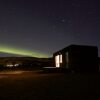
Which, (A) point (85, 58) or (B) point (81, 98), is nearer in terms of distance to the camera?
(B) point (81, 98)

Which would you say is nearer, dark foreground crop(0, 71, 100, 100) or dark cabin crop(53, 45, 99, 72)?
dark foreground crop(0, 71, 100, 100)

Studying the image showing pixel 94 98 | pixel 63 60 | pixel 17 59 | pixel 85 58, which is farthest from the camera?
pixel 17 59

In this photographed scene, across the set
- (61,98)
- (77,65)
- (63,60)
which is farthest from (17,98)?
(63,60)

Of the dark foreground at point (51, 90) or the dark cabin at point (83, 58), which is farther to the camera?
the dark cabin at point (83, 58)

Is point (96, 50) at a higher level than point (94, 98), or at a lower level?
higher

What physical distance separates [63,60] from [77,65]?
695cm

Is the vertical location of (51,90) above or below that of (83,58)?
below

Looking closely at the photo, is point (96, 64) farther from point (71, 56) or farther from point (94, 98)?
point (94, 98)

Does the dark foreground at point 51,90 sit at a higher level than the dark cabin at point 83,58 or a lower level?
lower

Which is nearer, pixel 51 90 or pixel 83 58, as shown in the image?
pixel 51 90

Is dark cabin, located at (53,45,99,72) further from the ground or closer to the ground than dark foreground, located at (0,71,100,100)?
further from the ground

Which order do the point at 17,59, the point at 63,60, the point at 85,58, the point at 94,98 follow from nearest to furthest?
1. the point at 94,98
2. the point at 85,58
3. the point at 63,60
4. the point at 17,59

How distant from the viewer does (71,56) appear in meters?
49.2

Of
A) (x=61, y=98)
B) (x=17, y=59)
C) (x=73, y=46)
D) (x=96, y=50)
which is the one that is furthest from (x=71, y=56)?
(x=17, y=59)
